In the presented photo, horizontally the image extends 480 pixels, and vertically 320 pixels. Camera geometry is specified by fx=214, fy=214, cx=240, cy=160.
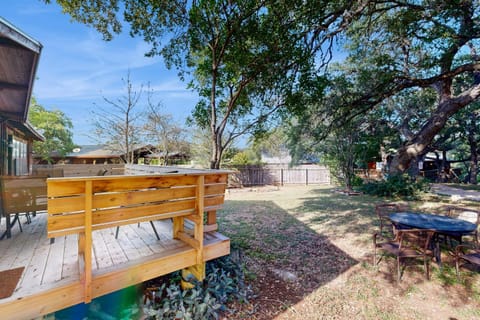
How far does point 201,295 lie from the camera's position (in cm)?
252

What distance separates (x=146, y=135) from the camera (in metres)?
12.1

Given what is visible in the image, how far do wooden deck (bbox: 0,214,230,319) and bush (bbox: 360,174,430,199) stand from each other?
28.7 ft

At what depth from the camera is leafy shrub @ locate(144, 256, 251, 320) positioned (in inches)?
91.1

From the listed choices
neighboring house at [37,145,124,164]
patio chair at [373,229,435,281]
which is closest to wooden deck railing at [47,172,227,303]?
patio chair at [373,229,435,281]

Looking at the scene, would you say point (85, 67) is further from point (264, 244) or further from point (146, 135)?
point (264, 244)

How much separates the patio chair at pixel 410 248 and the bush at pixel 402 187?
5.29 metres

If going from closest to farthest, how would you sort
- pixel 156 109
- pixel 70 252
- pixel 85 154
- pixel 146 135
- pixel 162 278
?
pixel 70 252 < pixel 162 278 < pixel 156 109 < pixel 146 135 < pixel 85 154

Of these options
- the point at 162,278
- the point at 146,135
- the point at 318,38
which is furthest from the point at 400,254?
the point at 146,135

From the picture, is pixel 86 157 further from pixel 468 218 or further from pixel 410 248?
pixel 468 218

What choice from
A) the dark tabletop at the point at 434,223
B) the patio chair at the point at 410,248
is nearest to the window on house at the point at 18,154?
the patio chair at the point at 410,248

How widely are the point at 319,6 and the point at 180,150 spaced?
1133cm

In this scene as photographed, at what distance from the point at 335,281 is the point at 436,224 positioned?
1935 mm

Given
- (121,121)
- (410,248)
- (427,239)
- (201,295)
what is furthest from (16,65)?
(121,121)

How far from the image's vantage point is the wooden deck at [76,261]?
176cm
